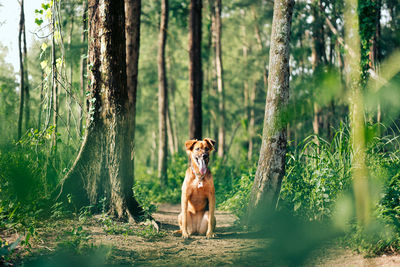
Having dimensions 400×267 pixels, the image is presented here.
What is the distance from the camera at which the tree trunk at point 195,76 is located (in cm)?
1370

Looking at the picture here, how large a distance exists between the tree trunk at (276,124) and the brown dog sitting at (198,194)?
894mm

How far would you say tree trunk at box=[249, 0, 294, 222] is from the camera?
21.5ft

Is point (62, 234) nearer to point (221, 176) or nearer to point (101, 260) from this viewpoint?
point (101, 260)

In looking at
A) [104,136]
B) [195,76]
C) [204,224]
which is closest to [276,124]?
[204,224]

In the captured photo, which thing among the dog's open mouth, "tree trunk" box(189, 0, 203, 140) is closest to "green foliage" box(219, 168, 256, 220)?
the dog's open mouth

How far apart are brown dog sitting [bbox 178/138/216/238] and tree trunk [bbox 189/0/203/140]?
7.23 meters

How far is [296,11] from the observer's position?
17.3 m

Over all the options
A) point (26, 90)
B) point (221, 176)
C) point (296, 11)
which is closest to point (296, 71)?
point (296, 11)

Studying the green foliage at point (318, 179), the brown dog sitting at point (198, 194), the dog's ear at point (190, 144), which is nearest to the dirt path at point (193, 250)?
the brown dog sitting at point (198, 194)

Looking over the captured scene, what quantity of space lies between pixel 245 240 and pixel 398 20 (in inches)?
561

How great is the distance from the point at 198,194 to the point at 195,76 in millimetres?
8163

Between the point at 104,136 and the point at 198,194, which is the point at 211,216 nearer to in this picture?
the point at 198,194

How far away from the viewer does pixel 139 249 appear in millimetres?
5426

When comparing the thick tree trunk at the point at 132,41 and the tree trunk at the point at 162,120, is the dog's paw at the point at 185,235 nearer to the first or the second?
the thick tree trunk at the point at 132,41
